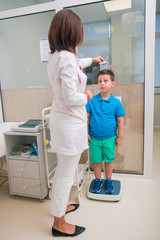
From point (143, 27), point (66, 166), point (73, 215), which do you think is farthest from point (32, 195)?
point (143, 27)

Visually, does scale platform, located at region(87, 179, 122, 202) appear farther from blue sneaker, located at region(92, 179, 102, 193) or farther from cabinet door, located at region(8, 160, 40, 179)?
cabinet door, located at region(8, 160, 40, 179)

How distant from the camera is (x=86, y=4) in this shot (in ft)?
6.32

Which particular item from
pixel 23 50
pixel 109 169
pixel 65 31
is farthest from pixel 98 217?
pixel 23 50

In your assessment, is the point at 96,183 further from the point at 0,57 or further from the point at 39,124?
the point at 0,57

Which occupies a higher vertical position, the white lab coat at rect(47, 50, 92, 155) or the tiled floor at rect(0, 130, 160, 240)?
the white lab coat at rect(47, 50, 92, 155)

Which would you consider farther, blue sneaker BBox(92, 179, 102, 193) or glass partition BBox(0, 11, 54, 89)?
glass partition BBox(0, 11, 54, 89)

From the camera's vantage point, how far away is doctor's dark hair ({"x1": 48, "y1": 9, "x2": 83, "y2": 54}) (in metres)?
1.06

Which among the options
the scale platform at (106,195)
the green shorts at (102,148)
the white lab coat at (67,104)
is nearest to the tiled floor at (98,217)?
the scale platform at (106,195)

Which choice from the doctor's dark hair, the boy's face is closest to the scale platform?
the boy's face

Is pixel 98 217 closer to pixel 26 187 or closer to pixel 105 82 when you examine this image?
pixel 26 187

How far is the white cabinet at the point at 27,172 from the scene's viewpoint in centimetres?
170

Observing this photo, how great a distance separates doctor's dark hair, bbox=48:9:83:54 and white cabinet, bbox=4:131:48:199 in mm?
826

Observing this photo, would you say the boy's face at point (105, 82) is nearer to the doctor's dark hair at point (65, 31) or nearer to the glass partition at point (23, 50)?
the doctor's dark hair at point (65, 31)

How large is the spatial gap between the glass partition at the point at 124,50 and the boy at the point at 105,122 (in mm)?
349
